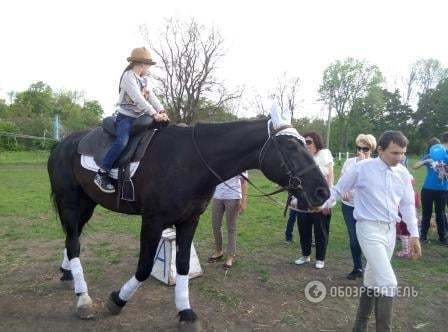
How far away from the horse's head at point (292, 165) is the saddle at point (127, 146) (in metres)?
1.35

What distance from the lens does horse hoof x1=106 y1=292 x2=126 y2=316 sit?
4.19m

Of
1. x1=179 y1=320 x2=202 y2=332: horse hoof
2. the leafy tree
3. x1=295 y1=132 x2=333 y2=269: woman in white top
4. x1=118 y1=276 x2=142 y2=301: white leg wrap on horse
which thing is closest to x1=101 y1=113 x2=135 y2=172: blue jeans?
x1=118 y1=276 x2=142 y2=301: white leg wrap on horse

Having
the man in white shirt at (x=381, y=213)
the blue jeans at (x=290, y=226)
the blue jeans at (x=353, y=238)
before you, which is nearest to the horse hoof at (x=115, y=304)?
the man in white shirt at (x=381, y=213)

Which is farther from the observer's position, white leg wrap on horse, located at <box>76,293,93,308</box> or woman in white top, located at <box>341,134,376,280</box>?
woman in white top, located at <box>341,134,376,280</box>

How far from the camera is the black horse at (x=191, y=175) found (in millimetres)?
3436

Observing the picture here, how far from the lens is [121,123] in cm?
426

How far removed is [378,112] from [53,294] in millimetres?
61867

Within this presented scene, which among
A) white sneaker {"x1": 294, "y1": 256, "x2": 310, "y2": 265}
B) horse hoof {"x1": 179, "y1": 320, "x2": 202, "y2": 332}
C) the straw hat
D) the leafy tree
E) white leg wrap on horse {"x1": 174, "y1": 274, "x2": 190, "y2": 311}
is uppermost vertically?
the leafy tree

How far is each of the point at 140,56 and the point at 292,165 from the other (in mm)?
2246

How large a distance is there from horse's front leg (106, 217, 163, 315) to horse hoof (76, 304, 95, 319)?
0.18m

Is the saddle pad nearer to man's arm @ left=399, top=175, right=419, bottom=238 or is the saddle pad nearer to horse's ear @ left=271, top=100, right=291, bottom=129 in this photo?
horse's ear @ left=271, top=100, right=291, bottom=129

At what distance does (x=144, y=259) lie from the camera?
157 inches

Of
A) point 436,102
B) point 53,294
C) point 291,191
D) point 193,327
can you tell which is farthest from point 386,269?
point 436,102

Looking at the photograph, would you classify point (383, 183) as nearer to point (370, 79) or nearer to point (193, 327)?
point (193, 327)
